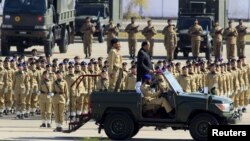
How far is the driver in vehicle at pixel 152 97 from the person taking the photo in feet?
83.5

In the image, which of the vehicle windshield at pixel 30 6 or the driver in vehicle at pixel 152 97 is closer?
the driver in vehicle at pixel 152 97

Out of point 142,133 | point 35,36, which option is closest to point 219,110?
point 142,133

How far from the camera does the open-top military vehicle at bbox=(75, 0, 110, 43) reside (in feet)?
181

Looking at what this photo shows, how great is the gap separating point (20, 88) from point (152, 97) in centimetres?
653

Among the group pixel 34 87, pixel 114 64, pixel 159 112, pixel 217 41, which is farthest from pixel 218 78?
pixel 217 41

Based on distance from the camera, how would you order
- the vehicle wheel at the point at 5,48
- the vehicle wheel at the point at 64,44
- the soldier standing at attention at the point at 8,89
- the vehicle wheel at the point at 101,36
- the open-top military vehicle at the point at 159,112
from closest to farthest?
the open-top military vehicle at the point at 159,112 < the soldier standing at attention at the point at 8,89 < the vehicle wheel at the point at 5,48 < the vehicle wheel at the point at 64,44 < the vehicle wheel at the point at 101,36

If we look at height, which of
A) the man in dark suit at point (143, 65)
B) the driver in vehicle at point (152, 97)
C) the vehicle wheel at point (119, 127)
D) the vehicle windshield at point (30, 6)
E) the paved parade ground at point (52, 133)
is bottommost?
the paved parade ground at point (52, 133)

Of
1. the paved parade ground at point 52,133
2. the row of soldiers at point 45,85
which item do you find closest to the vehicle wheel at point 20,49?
the row of soldiers at point 45,85

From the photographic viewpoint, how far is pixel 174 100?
25.4 m

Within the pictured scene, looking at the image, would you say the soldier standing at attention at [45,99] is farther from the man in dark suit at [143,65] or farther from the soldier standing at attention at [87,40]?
the soldier standing at attention at [87,40]

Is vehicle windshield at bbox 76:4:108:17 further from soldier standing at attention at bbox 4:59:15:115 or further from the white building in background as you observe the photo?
the white building in background

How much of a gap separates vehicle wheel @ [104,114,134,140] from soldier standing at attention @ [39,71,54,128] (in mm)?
3350

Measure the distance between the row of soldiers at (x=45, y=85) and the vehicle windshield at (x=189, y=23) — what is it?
51.4 ft

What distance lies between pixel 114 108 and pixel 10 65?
6959 mm
